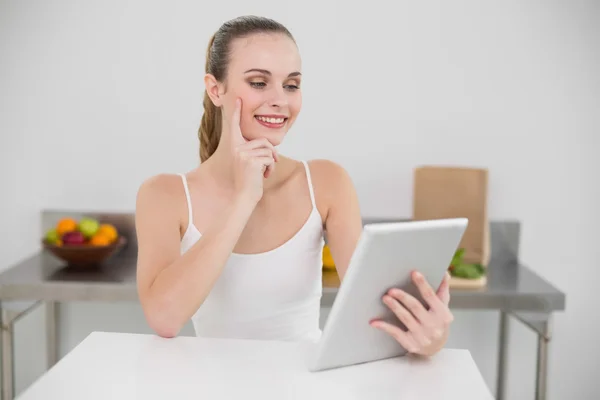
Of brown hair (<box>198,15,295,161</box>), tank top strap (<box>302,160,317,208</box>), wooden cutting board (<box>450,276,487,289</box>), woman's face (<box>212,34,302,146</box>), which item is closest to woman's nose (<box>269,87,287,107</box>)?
woman's face (<box>212,34,302,146</box>)

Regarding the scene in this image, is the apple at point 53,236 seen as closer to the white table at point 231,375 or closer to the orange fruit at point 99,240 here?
the orange fruit at point 99,240

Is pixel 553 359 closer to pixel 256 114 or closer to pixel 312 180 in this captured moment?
pixel 312 180

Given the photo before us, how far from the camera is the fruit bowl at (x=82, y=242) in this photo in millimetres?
2342

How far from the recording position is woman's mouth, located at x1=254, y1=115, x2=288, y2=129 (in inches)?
56.7

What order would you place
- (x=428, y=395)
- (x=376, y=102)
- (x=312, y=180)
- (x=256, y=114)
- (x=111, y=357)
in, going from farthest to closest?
A: (x=376, y=102), (x=312, y=180), (x=256, y=114), (x=111, y=357), (x=428, y=395)

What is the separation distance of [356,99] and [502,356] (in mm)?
1105

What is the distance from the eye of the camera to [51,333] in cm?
265

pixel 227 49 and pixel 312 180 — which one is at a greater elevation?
pixel 227 49

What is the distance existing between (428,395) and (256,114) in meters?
0.72

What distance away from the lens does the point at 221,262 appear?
130 centimetres

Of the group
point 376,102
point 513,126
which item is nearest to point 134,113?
point 376,102

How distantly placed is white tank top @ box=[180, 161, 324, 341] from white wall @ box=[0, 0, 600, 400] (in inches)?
42.8

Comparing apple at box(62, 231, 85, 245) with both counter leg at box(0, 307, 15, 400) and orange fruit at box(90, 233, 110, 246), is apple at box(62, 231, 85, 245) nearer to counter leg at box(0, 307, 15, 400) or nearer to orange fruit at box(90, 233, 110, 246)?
orange fruit at box(90, 233, 110, 246)

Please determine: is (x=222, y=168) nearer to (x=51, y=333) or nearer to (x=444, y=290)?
(x=444, y=290)
